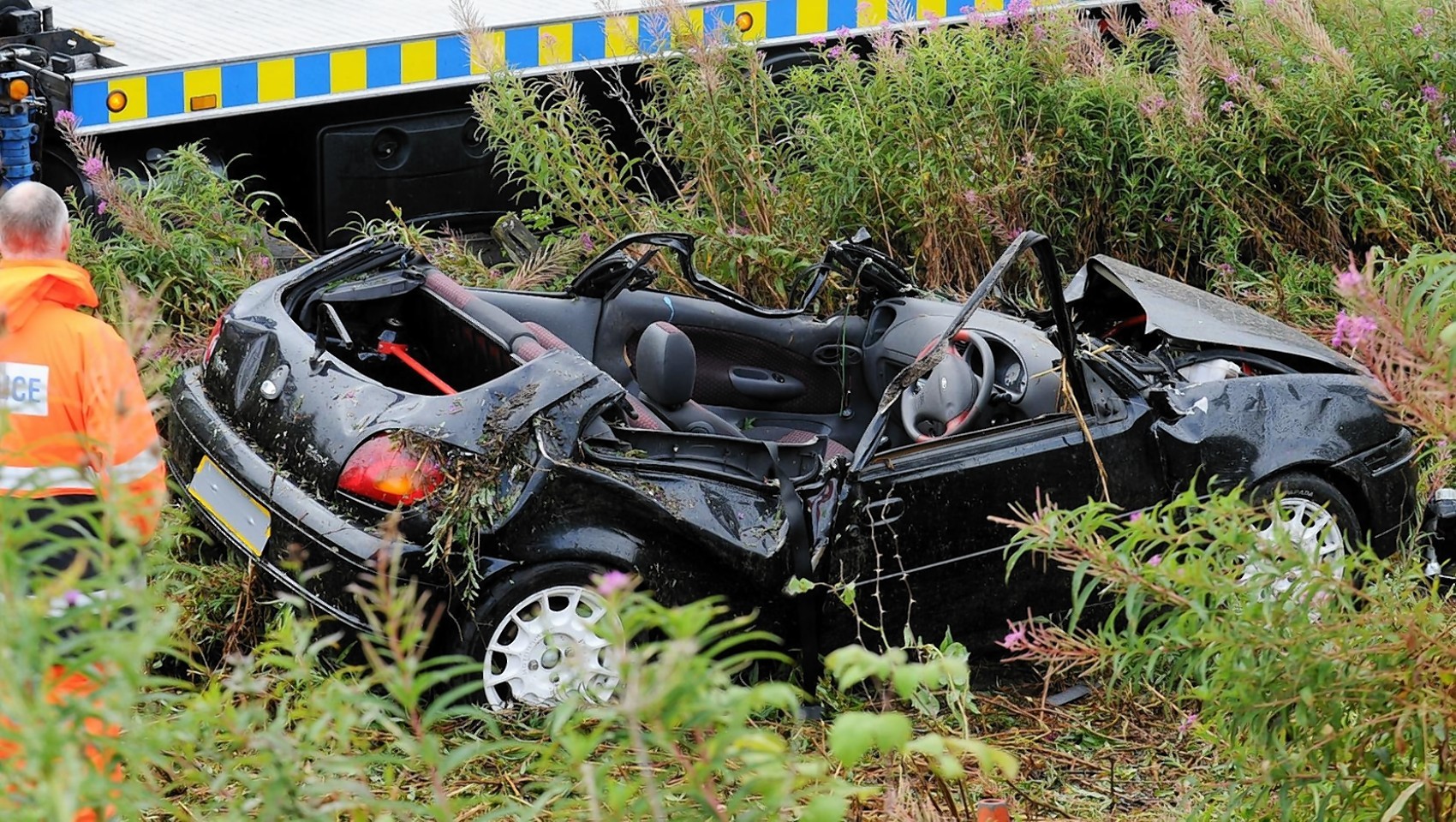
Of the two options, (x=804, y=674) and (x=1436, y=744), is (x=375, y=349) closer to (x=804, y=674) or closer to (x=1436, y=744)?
(x=804, y=674)

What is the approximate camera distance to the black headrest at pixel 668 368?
4.92 metres

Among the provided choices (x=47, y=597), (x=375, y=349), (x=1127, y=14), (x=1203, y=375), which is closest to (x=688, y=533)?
(x=375, y=349)

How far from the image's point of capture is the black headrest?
492cm

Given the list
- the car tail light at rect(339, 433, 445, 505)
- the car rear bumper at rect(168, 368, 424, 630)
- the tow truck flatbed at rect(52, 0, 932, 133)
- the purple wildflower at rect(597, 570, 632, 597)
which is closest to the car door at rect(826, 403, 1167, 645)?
the car tail light at rect(339, 433, 445, 505)

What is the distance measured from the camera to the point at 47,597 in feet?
6.32

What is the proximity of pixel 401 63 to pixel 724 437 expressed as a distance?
12.5 feet

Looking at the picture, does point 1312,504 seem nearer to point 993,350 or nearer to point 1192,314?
point 1192,314

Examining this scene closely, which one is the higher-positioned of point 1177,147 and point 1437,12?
point 1437,12

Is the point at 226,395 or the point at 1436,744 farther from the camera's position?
the point at 226,395

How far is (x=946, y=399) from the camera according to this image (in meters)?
5.06

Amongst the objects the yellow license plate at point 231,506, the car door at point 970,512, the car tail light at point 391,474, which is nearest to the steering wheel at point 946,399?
the car door at point 970,512

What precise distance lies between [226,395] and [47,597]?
2993 millimetres

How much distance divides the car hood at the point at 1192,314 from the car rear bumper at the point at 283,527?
105 inches

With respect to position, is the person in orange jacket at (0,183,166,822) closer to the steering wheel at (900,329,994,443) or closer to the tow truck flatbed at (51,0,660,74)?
the steering wheel at (900,329,994,443)
